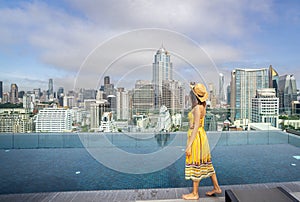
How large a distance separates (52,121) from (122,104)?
2817 mm

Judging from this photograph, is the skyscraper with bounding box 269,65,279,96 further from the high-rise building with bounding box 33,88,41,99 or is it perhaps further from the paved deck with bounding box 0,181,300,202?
the high-rise building with bounding box 33,88,41,99

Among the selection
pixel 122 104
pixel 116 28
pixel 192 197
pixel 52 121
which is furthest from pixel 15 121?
pixel 192 197

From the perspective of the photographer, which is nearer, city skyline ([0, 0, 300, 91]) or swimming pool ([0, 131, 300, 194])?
swimming pool ([0, 131, 300, 194])

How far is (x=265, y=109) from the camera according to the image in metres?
6.77

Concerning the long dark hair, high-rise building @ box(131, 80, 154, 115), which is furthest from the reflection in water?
the long dark hair

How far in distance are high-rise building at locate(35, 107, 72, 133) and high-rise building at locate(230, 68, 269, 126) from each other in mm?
5399

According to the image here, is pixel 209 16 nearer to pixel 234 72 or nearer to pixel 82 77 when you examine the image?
pixel 234 72

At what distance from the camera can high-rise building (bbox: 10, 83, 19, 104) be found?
664 cm

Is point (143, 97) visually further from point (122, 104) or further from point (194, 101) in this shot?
point (194, 101)

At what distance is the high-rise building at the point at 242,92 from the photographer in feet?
22.5

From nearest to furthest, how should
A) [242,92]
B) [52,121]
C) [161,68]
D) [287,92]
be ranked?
1. [161,68]
2. [52,121]
3. [242,92]
4. [287,92]

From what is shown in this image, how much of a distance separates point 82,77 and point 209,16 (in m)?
5.39

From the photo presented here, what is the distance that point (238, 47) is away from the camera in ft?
27.0

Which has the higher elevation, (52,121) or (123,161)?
(52,121)
